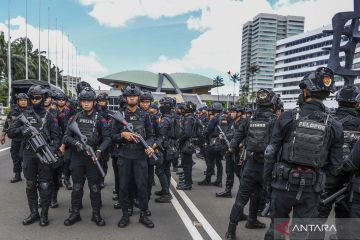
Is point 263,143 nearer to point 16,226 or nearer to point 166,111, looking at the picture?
point 166,111

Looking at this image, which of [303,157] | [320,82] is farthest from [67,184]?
[320,82]

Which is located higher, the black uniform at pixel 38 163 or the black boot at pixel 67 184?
the black uniform at pixel 38 163

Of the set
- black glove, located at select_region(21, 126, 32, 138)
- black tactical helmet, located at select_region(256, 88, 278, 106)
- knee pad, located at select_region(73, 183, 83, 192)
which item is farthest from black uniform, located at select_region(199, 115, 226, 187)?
black glove, located at select_region(21, 126, 32, 138)

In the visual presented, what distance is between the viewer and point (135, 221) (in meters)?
5.65

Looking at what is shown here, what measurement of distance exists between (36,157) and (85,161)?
0.73 meters

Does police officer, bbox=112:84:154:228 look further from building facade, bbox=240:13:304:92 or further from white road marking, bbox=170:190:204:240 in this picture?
building facade, bbox=240:13:304:92

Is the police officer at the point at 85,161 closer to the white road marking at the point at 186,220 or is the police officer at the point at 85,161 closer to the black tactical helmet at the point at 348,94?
the white road marking at the point at 186,220

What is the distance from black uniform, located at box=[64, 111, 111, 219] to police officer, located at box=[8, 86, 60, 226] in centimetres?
34

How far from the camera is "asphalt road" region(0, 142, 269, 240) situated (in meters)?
4.96

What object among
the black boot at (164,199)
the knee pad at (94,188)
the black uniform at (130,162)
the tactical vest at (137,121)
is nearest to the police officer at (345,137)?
the black uniform at (130,162)

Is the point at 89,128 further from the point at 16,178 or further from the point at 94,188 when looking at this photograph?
the point at 16,178

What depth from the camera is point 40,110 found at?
18.6 ft

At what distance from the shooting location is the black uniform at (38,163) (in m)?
5.33

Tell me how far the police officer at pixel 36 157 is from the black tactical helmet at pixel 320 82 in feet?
12.8
